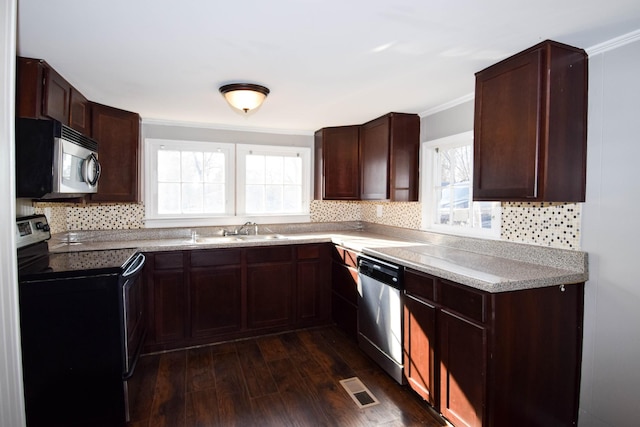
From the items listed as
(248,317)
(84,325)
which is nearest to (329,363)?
(248,317)

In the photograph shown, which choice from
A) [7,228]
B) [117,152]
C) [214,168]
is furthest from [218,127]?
[7,228]

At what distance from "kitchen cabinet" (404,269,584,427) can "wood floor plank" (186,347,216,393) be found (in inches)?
60.0

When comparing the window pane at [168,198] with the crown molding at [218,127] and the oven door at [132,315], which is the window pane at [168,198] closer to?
the crown molding at [218,127]

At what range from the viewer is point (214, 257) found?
310cm

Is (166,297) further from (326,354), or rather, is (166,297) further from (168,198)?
(326,354)

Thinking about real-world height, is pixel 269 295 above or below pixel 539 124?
below

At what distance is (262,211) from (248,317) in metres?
1.20

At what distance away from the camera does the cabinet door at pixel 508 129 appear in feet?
6.07

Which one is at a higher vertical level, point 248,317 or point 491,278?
point 491,278

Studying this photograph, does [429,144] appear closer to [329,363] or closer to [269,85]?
[269,85]

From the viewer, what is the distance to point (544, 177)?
1812mm

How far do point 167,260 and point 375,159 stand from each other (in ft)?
6.89

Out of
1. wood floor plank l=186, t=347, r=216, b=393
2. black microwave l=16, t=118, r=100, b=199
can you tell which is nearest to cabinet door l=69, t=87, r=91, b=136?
black microwave l=16, t=118, r=100, b=199

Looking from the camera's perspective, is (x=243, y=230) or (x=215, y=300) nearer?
(x=215, y=300)
